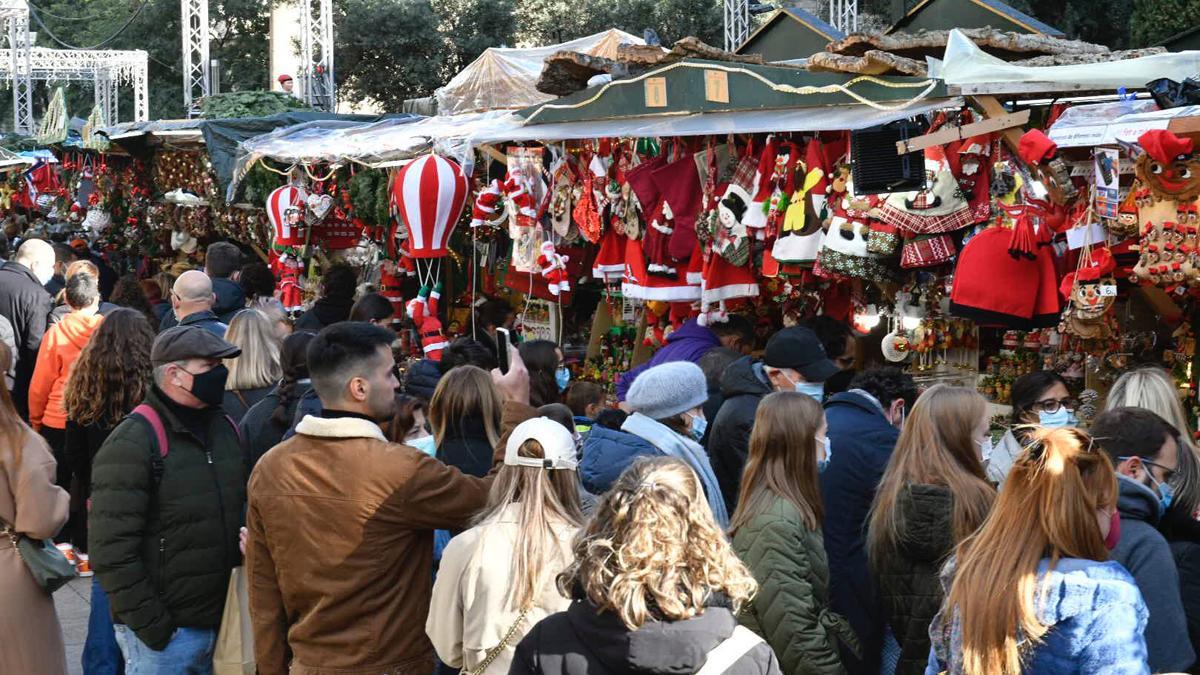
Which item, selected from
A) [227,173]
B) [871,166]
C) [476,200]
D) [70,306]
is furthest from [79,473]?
[227,173]

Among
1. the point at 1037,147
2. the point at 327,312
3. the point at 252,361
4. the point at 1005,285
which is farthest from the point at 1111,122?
the point at 327,312

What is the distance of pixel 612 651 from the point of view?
254 cm

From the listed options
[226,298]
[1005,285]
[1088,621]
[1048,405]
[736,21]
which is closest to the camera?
[1088,621]

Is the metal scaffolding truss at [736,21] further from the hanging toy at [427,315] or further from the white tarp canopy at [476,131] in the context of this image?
the hanging toy at [427,315]

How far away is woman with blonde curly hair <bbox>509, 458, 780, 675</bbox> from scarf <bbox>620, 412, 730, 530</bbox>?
1790mm

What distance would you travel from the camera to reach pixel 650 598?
254 centimetres

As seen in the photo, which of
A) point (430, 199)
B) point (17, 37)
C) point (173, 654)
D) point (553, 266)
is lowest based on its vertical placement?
point (173, 654)

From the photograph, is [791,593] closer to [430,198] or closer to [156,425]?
[156,425]

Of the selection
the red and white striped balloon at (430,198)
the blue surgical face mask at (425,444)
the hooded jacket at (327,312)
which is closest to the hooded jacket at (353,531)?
the blue surgical face mask at (425,444)

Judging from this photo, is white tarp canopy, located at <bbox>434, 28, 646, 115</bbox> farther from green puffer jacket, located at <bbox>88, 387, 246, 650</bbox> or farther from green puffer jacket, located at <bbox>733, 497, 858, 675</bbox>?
green puffer jacket, located at <bbox>733, 497, 858, 675</bbox>

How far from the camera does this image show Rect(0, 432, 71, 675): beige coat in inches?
167

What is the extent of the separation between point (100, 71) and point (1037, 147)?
31.1m

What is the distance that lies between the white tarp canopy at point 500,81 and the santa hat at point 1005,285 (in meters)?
9.30

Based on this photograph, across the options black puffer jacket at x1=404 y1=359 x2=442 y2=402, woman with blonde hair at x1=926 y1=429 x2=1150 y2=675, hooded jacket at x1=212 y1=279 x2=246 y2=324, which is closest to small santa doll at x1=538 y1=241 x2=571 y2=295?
hooded jacket at x1=212 y1=279 x2=246 y2=324
